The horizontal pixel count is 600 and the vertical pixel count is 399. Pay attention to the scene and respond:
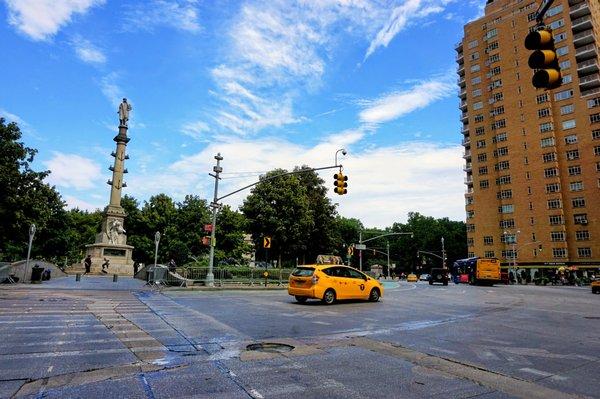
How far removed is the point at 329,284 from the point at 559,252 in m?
70.5

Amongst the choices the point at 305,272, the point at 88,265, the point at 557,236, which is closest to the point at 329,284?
the point at 305,272

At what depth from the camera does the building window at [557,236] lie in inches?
2827

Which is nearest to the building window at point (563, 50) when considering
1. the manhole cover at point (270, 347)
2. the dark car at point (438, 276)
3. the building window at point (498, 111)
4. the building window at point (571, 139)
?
the building window at point (498, 111)

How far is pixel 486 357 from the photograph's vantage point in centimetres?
703

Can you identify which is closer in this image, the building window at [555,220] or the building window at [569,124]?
the building window at [555,220]

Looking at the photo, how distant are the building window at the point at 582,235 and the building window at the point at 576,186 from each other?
744cm

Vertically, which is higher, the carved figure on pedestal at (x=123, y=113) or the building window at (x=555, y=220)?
the carved figure on pedestal at (x=123, y=113)

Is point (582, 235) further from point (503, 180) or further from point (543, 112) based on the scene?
point (543, 112)

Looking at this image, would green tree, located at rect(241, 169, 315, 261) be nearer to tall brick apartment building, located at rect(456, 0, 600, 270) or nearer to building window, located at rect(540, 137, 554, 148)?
tall brick apartment building, located at rect(456, 0, 600, 270)

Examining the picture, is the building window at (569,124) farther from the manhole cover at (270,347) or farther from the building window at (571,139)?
the manhole cover at (270,347)

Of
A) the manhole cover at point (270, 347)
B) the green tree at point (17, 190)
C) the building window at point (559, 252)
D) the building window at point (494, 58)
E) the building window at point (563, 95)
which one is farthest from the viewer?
the building window at point (494, 58)

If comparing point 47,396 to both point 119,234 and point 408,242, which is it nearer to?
point 119,234

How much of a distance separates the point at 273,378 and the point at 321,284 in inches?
433

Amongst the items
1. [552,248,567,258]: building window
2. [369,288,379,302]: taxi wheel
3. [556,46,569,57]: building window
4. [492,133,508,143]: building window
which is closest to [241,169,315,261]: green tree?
[369,288,379,302]: taxi wheel
